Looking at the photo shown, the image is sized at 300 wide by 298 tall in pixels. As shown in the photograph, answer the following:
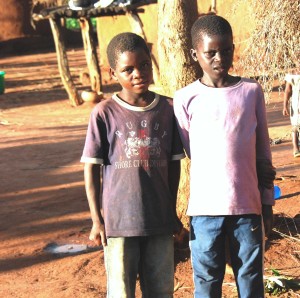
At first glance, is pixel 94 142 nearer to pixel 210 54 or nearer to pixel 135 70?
pixel 135 70

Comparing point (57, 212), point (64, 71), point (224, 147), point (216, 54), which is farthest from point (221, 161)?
point (64, 71)

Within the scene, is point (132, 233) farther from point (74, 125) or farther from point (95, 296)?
point (74, 125)

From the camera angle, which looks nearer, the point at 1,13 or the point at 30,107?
the point at 30,107

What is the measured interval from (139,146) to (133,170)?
10 cm

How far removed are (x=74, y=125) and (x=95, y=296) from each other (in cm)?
761

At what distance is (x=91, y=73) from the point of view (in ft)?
47.4

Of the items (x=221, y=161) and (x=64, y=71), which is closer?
(x=221, y=161)

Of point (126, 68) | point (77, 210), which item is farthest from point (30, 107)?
point (126, 68)

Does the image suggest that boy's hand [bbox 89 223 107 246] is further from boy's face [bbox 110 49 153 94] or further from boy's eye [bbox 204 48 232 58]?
boy's eye [bbox 204 48 232 58]

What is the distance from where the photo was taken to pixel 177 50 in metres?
4.59

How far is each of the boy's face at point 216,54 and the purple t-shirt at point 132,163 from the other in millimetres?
290

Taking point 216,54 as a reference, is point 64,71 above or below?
below

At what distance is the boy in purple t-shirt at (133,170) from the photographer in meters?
2.93

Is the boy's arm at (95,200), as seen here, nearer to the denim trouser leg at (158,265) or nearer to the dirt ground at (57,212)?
the denim trouser leg at (158,265)
